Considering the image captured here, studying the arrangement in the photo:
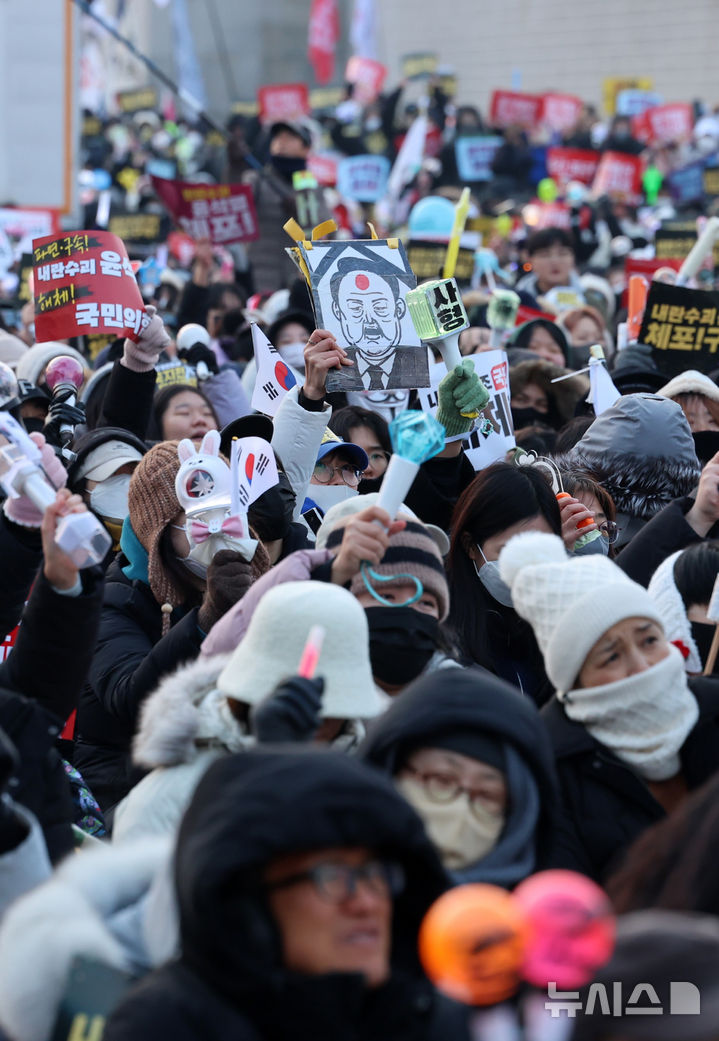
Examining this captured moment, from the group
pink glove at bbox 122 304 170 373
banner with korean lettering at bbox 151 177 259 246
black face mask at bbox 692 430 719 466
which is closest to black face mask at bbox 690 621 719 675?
black face mask at bbox 692 430 719 466

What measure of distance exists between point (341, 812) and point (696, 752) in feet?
4.05

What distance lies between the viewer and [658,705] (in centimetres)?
279

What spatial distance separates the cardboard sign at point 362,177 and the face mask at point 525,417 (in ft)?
28.4

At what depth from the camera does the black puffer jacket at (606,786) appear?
273 centimetres

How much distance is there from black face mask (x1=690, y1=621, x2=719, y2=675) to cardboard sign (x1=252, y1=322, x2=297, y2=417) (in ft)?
5.97

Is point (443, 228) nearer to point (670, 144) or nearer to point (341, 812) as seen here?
point (341, 812)

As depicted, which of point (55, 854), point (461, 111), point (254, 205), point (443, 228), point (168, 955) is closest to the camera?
point (168, 955)

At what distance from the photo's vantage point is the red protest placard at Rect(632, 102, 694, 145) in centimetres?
1939

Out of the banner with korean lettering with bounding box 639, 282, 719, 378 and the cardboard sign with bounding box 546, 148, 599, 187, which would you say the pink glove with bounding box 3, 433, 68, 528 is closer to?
the banner with korean lettering with bounding box 639, 282, 719, 378

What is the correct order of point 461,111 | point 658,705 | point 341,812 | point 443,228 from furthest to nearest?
point 461,111 → point 443,228 → point 658,705 → point 341,812

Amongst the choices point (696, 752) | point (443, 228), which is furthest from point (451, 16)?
point (696, 752)

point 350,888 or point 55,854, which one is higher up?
point 350,888

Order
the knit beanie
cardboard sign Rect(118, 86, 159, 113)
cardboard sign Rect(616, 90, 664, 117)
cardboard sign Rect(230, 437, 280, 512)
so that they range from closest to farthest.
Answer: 1. cardboard sign Rect(230, 437, 280, 512)
2. the knit beanie
3. cardboard sign Rect(118, 86, 159, 113)
4. cardboard sign Rect(616, 90, 664, 117)

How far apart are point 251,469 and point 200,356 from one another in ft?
8.97
